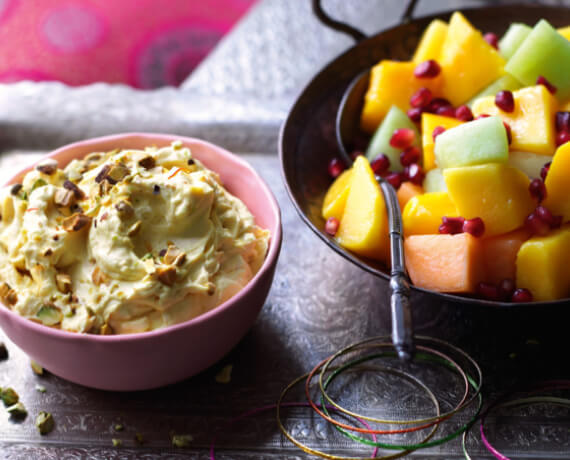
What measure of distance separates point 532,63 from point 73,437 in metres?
1.25

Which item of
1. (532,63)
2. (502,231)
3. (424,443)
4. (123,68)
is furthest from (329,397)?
(123,68)

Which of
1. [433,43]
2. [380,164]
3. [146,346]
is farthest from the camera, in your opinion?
[433,43]

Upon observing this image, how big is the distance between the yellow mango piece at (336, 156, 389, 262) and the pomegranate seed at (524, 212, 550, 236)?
28 cm

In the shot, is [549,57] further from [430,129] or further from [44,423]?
[44,423]

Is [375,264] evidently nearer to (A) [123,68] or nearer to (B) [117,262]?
(B) [117,262]

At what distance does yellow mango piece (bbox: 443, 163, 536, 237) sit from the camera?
1.29m

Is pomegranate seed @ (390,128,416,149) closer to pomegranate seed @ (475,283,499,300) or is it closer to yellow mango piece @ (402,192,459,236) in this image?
yellow mango piece @ (402,192,459,236)

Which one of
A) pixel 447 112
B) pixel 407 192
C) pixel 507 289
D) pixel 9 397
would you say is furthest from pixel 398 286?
pixel 9 397

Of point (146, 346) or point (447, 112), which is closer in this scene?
point (146, 346)

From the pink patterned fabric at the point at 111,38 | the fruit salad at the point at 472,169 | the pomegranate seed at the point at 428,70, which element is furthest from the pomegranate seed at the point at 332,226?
the pink patterned fabric at the point at 111,38

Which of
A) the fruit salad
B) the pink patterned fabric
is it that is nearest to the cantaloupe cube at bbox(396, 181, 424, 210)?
the fruit salad

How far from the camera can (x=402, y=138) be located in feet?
5.19

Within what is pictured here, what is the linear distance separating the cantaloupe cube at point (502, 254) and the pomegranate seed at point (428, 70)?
49 centimetres

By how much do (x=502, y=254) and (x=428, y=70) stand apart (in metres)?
0.53
